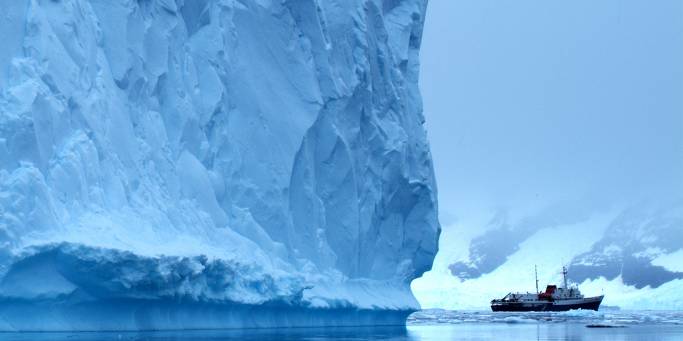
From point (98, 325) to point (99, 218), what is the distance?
1.63m

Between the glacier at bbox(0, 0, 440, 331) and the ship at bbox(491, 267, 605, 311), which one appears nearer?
the glacier at bbox(0, 0, 440, 331)

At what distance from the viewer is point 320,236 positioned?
2020 centimetres

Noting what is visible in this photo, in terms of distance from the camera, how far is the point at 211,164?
17.8 metres

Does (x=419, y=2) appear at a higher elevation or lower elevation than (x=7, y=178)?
higher

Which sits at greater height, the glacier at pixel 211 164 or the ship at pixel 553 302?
the ship at pixel 553 302

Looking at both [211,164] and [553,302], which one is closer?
[211,164]

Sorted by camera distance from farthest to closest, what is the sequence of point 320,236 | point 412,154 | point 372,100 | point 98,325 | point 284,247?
1. point 412,154
2. point 372,100
3. point 320,236
4. point 284,247
5. point 98,325

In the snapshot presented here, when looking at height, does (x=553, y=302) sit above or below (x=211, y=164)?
above

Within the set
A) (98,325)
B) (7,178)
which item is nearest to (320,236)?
(98,325)

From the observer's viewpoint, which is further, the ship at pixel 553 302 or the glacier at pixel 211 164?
the ship at pixel 553 302

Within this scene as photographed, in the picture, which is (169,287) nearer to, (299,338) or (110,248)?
(110,248)

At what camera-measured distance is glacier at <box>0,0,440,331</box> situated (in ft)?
44.1

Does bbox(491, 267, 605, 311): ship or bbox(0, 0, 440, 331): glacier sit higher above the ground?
bbox(491, 267, 605, 311): ship

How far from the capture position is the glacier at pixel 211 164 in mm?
13453
